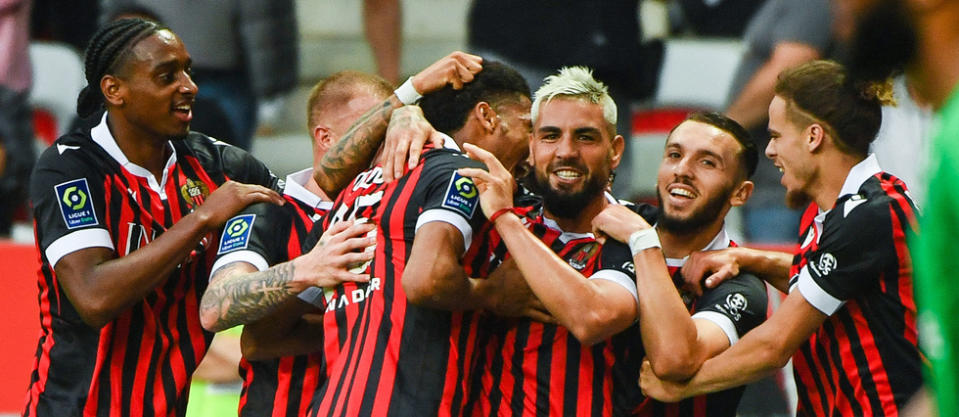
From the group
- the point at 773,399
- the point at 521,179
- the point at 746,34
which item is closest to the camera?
the point at 521,179

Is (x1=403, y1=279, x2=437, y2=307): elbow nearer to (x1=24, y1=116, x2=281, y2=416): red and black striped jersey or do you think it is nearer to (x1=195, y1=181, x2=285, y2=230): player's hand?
(x1=195, y1=181, x2=285, y2=230): player's hand

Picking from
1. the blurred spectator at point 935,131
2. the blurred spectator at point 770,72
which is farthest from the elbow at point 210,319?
the blurred spectator at point 770,72

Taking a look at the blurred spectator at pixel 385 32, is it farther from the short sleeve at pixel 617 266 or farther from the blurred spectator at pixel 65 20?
the short sleeve at pixel 617 266

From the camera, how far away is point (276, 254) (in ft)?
14.1

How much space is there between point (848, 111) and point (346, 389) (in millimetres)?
1787

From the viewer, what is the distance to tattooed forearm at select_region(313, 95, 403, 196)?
4316 mm

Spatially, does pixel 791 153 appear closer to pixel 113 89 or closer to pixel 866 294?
pixel 866 294

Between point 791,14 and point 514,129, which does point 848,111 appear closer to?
point 514,129

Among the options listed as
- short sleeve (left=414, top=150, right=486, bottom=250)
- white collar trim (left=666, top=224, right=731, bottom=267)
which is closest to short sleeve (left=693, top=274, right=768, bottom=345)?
white collar trim (left=666, top=224, right=731, bottom=267)

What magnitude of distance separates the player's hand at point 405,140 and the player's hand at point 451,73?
0.52 ft

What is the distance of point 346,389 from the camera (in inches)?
147

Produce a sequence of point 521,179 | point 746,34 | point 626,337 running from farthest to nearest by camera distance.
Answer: point 746,34 < point 521,179 < point 626,337

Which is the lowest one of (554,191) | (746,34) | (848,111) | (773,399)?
(773,399)

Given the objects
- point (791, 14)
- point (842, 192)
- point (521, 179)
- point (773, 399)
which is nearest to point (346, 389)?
point (521, 179)
